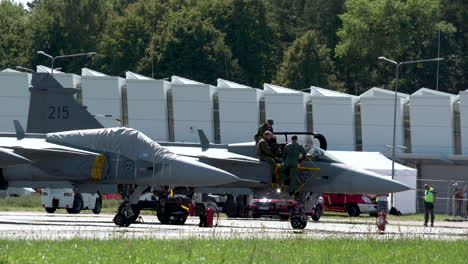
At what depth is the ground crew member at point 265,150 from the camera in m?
27.8

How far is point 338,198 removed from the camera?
153ft

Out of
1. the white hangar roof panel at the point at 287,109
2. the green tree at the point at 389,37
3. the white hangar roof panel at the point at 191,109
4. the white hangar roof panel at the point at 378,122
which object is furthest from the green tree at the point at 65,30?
the white hangar roof panel at the point at 378,122

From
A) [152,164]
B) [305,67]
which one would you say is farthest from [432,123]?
[152,164]

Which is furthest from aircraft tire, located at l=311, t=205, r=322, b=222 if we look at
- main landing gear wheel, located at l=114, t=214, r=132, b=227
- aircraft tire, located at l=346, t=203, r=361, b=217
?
main landing gear wheel, located at l=114, t=214, r=132, b=227

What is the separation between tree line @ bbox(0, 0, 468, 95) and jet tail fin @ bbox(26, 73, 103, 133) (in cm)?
6066

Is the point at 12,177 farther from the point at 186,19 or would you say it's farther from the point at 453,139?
the point at 186,19

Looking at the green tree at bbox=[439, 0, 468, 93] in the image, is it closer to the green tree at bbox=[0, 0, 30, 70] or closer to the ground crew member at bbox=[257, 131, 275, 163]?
the green tree at bbox=[0, 0, 30, 70]

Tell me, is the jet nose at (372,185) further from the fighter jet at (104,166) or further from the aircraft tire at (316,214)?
the aircraft tire at (316,214)

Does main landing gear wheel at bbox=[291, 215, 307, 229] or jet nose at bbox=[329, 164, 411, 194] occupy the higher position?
jet nose at bbox=[329, 164, 411, 194]

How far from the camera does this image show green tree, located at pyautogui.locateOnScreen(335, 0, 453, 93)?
98.2 metres

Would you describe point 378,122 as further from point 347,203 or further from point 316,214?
point 316,214

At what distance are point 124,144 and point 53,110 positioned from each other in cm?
568

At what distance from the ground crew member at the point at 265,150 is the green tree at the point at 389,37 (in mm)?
69919

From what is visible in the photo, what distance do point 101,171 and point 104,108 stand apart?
40.0 m
